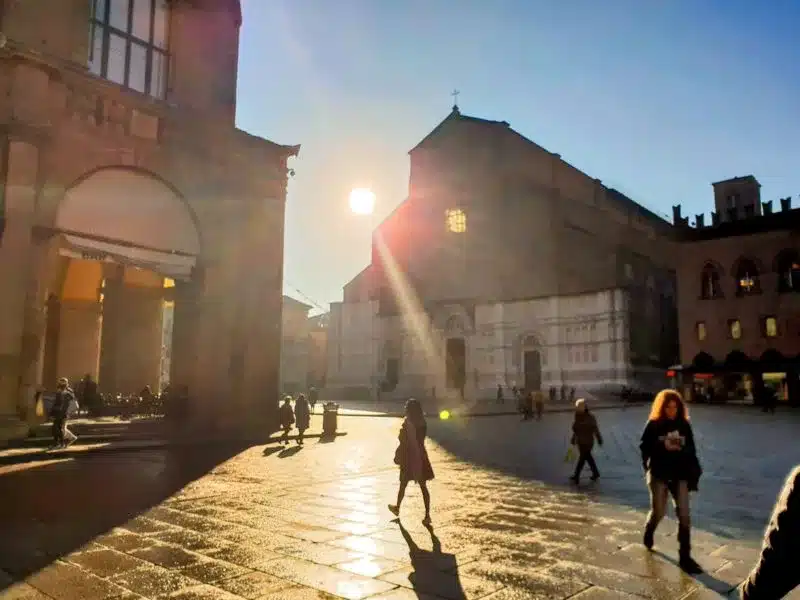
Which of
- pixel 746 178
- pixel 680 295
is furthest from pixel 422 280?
pixel 746 178

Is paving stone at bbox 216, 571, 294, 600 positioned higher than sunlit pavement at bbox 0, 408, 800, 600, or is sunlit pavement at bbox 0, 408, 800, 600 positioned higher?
paving stone at bbox 216, 571, 294, 600

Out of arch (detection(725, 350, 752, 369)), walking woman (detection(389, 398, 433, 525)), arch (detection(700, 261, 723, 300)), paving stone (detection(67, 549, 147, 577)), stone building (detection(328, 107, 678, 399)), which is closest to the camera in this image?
paving stone (detection(67, 549, 147, 577))

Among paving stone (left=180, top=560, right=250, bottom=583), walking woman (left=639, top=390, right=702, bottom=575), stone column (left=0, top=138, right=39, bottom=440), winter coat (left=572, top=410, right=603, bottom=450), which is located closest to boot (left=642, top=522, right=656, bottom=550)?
walking woman (left=639, top=390, right=702, bottom=575)

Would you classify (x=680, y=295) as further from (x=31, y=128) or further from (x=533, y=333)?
(x=31, y=128)

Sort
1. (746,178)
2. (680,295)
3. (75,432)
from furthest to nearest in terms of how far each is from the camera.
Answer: (746,178) < (680,295) < (75,432)

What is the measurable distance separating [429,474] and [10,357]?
999 cm

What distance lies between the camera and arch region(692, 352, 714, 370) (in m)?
34.9

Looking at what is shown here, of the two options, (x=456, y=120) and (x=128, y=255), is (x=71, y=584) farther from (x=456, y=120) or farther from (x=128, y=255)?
(x=456, y=120)

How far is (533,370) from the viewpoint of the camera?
132 ft

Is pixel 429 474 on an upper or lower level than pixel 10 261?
lower

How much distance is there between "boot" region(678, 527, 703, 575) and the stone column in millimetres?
12594

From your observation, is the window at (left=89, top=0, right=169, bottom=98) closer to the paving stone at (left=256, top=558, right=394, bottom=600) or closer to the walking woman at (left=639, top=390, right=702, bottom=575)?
the paving stone at (left=256, top=558, right=394, bottom=600)

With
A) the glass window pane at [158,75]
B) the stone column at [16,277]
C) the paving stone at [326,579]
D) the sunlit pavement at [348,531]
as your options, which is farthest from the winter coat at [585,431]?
the glass window pane at [158,75]

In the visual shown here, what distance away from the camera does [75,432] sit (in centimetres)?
1398
